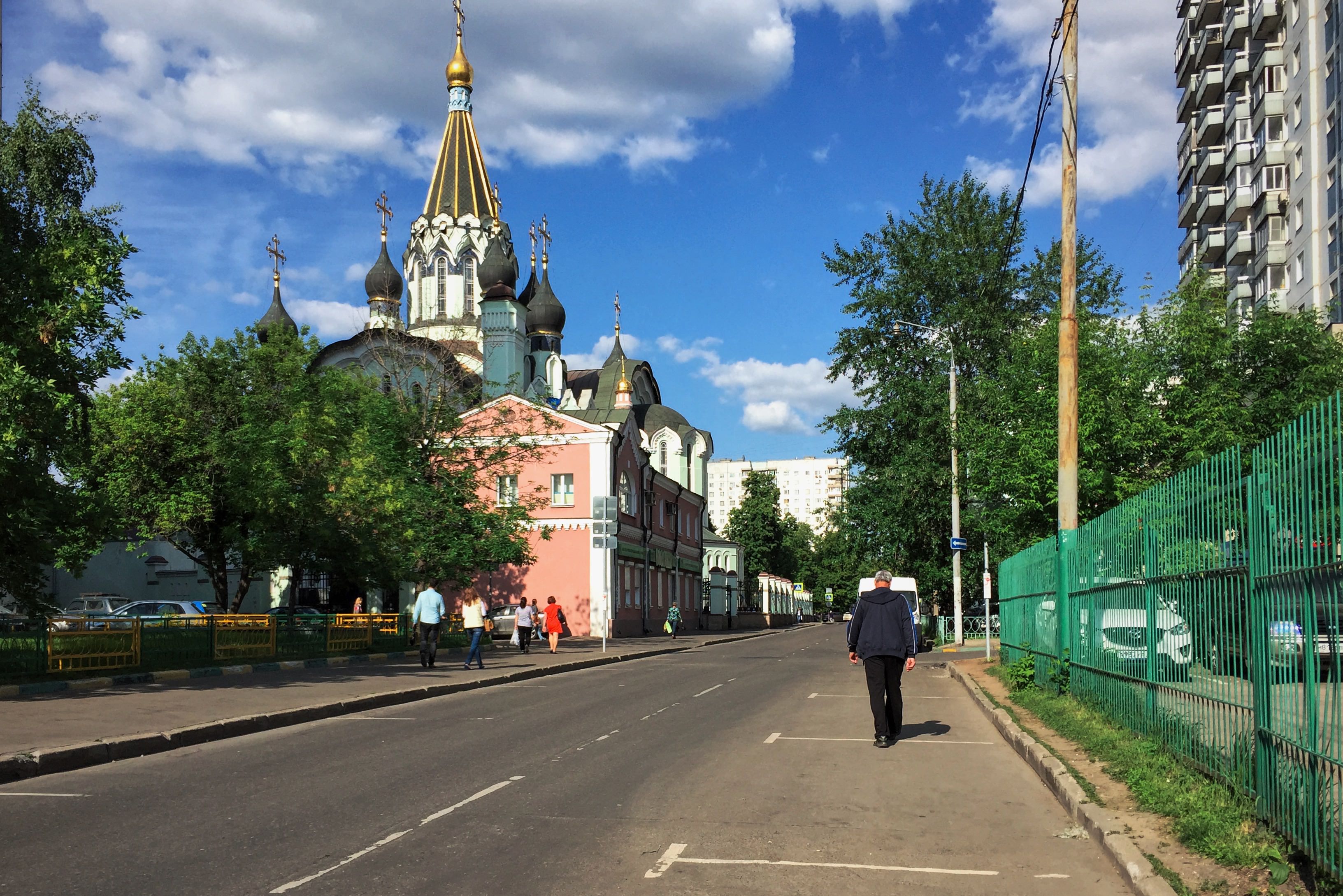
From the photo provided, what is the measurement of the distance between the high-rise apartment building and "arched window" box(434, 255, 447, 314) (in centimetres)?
4028

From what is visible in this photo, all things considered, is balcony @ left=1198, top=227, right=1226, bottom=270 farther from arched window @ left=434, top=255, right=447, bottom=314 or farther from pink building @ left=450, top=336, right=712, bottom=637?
arched window @ left=434, top=255, right=447, bottom=314

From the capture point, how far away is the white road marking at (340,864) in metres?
6.32

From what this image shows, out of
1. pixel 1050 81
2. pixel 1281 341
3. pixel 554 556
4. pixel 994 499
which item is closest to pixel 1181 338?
pixel 1281 341

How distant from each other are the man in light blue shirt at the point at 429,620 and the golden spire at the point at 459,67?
56.4 meters

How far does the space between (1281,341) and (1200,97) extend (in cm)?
4016

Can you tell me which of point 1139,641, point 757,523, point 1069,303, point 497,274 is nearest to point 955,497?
point 1069,303

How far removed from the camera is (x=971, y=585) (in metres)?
45.0

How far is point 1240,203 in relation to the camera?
54.4 metres

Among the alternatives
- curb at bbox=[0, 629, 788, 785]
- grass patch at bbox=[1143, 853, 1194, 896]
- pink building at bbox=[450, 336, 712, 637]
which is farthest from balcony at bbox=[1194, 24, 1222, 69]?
grass patch at bbox=[1143, 853, 1194, 896]

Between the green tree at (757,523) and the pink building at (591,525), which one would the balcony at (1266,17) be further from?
the green tree at (757,523)

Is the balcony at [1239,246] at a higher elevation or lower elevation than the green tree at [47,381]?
higher

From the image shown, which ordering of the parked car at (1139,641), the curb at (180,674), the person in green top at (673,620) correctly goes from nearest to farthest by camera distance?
the parked car at (1139,641) < the curb at (180,674) < the person in green top at (673,620)

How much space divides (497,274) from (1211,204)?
123ft

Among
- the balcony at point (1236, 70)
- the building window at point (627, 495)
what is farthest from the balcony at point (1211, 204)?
the building window at point (627, 495)
